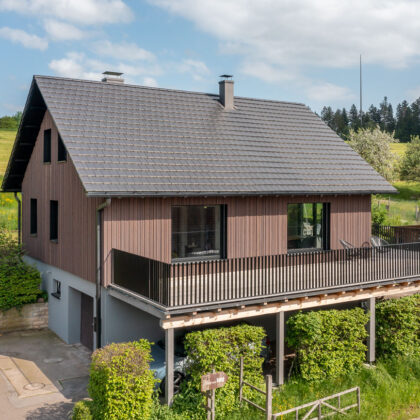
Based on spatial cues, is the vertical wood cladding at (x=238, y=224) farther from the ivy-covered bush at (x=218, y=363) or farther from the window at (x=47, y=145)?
the window at (x=47, y=145)

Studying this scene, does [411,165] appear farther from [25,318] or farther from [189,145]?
[25,318]

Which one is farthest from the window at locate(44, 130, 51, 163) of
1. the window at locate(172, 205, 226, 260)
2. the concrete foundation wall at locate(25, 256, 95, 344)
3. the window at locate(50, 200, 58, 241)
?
the window at locate(172, 205, 226, 260)

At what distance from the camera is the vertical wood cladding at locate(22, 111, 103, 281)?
14.3 metres

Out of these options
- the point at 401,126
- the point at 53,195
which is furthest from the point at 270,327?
the point at 401,126

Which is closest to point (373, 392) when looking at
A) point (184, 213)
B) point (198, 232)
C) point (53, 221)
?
point (198, 232)

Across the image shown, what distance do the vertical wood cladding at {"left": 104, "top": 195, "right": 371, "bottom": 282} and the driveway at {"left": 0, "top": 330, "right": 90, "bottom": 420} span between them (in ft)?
8.97

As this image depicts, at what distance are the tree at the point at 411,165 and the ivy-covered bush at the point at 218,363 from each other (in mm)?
48239

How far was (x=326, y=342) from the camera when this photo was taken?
1277 centimetres

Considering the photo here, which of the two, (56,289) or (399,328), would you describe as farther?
(56,289)

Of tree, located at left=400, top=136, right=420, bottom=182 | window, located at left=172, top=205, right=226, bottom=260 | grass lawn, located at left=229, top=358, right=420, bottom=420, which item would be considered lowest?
grass lawn, located at left=229, top=358, right=420, bottom=420

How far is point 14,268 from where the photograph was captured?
1692 centimetres

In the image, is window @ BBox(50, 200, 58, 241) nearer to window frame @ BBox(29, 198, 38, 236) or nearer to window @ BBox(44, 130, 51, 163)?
window @ BBox(44, 130, 51, 163)

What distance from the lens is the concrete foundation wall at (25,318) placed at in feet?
54.8

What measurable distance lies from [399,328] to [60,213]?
1060cm
